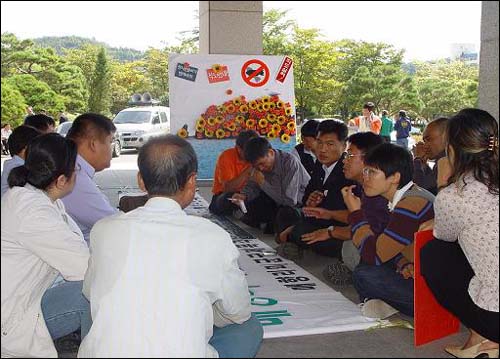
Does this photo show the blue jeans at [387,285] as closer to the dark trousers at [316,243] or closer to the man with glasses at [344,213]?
the man with glasses at [344,213]

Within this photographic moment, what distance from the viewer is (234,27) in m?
9.81

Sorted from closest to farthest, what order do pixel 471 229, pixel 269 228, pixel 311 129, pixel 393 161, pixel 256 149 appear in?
pixel 471 229
pixel 393 161
pixel 256 149
pixel 269 228
pixel 311 129

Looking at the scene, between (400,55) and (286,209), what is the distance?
23757mm

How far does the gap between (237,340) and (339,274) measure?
1.82 meters

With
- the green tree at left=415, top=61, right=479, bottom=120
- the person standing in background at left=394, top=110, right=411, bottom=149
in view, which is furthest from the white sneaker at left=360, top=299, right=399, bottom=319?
the green tree at left=415, top=61, right=479, bottom=120

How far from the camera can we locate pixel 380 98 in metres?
26.3

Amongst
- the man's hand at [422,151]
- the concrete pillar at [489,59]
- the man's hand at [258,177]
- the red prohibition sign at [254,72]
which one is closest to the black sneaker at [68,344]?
the concrete pillar at [489,59]

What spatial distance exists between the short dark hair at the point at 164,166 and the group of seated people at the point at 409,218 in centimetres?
124

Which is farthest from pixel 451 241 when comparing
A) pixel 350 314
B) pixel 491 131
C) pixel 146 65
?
pixel 146 65

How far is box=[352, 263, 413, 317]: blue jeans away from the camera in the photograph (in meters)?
3.12

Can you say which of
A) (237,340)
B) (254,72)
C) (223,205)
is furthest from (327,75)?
(237,340)

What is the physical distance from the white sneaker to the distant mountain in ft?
58.2

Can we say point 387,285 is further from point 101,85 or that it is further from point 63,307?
point 101,85

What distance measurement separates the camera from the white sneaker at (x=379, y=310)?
3278mm
